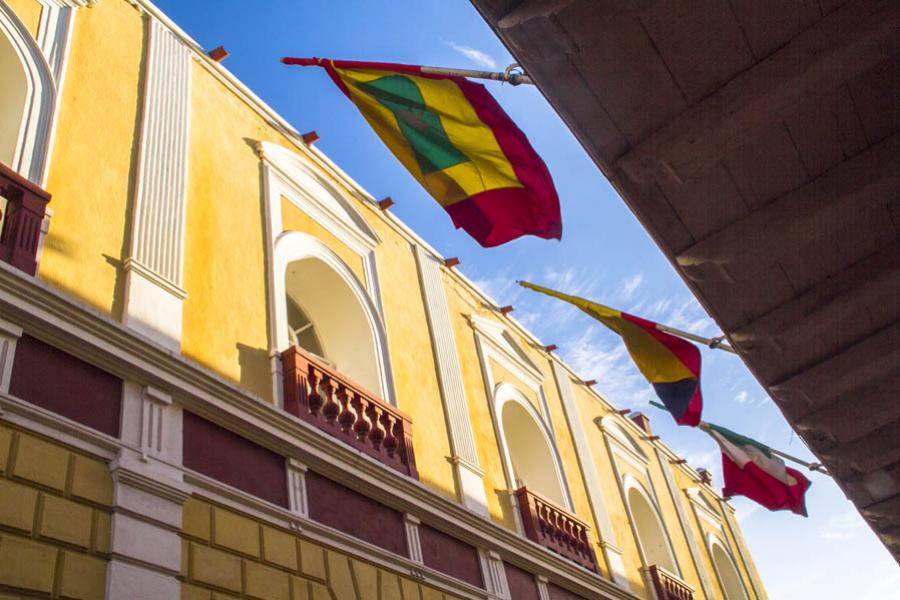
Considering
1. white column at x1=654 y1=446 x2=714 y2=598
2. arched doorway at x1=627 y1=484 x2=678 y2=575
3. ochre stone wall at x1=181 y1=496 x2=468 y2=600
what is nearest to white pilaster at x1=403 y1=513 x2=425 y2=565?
ochre stone wall at x1=181 y1=496 x2=468 y2=600

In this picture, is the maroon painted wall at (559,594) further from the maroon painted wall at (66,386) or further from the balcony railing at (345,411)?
the maroon painted wall at (66,386)

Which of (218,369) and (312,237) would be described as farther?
(312,237)

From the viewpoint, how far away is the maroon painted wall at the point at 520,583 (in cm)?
949

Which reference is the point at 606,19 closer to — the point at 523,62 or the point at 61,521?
the point at 523,62

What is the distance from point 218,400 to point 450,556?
10.7ft

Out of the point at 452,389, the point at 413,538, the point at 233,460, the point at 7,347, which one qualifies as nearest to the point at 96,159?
the point at 7,347

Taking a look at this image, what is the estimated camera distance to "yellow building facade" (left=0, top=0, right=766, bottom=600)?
5.31m

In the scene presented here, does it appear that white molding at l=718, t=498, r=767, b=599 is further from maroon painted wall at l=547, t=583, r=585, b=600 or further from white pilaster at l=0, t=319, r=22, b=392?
white pilaster at l=0, t=319, r=22, b=392

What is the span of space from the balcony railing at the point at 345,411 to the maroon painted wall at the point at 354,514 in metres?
0.52

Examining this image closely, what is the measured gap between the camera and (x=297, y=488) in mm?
6926

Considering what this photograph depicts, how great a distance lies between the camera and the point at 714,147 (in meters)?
2.87

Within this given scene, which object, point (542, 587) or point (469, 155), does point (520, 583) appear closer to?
point (542, 587)

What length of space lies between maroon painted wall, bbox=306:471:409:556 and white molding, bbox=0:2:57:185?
127 inches

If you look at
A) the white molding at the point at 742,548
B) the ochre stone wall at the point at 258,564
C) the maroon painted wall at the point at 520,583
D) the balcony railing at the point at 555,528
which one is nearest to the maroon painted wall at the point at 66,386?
the ochre stone wall at the point at 258,564
